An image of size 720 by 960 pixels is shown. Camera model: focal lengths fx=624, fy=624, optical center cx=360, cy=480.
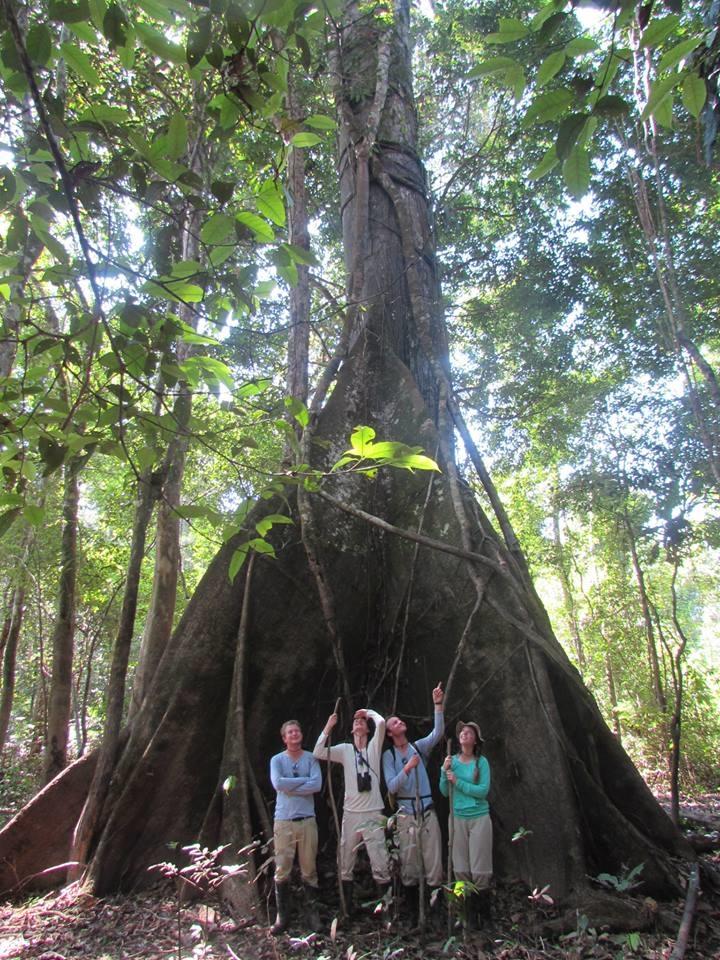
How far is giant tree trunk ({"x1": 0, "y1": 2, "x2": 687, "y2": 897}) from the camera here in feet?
12.3

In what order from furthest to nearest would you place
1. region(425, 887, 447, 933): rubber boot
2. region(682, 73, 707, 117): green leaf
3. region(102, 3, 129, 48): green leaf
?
region(425, 887, 447, 933): rubber boot < region(102, 3, 129, 48): green leaf < region(682, 73, 707, 117): green leaf

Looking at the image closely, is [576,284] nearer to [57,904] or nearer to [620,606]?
[620,606]

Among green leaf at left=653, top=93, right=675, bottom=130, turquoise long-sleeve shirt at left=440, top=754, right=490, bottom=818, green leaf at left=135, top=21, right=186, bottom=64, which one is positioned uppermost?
green leaf at left=135, top=21, right=186, bottom=64

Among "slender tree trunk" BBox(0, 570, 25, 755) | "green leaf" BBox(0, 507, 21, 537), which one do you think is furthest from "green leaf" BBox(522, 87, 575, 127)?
"slender tree trunk" BBox(0, 570, 25, 755)

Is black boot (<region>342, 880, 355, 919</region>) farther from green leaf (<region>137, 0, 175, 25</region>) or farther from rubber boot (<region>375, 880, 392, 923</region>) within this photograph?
green leaf (<region>137, 0, 175, 25</region>)

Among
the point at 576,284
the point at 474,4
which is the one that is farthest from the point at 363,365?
the point at 474,4

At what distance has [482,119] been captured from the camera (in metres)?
11.9

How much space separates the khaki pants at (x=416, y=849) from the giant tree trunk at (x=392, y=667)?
14.7 inches

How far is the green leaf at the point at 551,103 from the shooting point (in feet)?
4.28

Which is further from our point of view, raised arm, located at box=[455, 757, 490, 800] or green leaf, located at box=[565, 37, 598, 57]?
raised arm, located at box=[455, 757, 490, 800]

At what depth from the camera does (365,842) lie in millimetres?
3695

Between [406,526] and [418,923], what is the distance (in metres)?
2.50

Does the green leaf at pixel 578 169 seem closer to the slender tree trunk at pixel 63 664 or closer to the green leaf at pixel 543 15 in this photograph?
the green leaf at pixel 543 15

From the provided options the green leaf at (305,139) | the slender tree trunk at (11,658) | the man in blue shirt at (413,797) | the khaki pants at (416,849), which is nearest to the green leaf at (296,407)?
the green leaf at (305,139)
